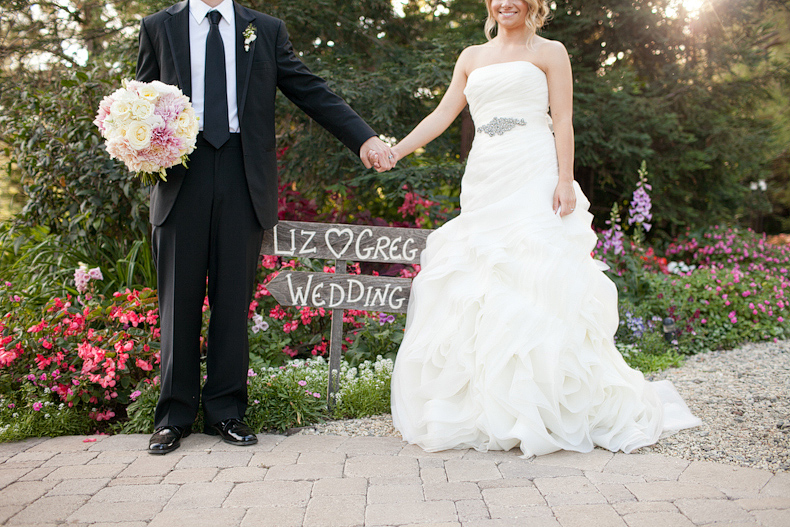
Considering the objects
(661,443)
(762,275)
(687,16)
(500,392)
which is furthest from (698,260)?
(500,392)

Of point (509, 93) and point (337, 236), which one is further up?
point (509, 93)

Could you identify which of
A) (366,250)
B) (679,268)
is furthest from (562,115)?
(679,268)

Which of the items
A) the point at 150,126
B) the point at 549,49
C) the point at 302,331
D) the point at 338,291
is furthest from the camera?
the point at 302,331

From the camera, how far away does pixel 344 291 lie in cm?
300

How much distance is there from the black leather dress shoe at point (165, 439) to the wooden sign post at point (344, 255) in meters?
0.78

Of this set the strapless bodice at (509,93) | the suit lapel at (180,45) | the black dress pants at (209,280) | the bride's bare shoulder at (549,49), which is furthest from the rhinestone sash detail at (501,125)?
the suit lapel at (180,45)

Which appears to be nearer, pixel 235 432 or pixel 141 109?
pixel 141 109

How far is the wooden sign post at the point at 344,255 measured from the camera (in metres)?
2.98

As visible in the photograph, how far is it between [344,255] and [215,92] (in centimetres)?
100

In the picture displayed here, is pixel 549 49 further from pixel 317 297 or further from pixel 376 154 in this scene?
pixel 317 297

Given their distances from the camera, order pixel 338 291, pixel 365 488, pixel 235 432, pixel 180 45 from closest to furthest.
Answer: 1. pixel 365 488
2. pixel 180 45
3. pixel 235 432
4. pixel 338 291

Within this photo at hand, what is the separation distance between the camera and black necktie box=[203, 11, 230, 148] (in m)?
2.51

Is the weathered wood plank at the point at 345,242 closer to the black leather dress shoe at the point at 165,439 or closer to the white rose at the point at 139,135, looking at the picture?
the white rose at the point at 139,135

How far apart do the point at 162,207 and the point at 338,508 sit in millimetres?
1466
